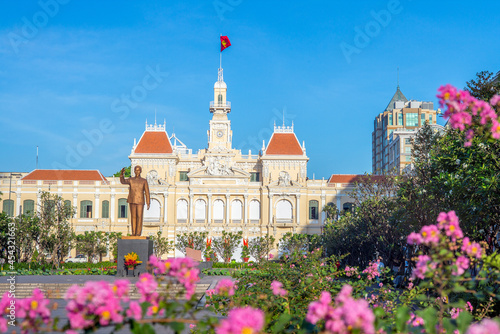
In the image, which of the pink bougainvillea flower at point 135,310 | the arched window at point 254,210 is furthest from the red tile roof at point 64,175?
the pink bougainvillea flower at point 135,310

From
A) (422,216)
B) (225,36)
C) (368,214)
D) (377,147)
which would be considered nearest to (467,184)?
(422,216)

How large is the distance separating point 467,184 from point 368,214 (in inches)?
600

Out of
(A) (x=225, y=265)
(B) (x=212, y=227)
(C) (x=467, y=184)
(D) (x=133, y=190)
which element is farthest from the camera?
(B) (x=212, y=227)

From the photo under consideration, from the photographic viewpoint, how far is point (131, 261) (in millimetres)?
22109

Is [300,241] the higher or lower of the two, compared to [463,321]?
lower

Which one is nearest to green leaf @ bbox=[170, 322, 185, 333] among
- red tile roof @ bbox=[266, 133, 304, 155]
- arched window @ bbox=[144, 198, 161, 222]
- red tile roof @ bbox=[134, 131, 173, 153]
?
arched window @ bbox=[144, 198, 161, 222]

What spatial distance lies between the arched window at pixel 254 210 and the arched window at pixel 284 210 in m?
2.25

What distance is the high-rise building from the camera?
277ft

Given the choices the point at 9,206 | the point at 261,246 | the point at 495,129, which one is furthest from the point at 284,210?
the point at 495,129

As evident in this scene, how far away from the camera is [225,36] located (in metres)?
68.0

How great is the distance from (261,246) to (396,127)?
53.8 metres

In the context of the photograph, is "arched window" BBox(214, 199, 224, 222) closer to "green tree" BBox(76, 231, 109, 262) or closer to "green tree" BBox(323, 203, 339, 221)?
"green tree" BBox(323, 203, 339, 221)

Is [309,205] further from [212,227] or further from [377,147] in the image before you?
[377,147]

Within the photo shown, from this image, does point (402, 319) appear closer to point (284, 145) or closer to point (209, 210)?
point (209, 210)
